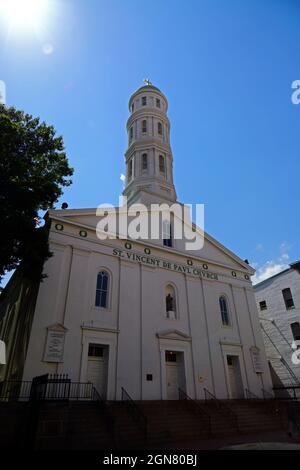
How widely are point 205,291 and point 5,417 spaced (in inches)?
542

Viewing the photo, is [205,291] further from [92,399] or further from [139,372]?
[92,399]

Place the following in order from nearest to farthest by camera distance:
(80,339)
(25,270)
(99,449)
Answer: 1. (99,449)
2. (25,270)
3. (80,339)

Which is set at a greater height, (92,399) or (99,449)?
(92,399)

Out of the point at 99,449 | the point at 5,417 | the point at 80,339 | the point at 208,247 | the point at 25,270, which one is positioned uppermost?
the point at 208,247

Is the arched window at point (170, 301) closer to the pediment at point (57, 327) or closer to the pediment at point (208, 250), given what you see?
the pediment at point (208, 250)

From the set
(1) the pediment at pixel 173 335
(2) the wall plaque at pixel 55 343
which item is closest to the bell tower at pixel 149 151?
(1) the pediment at pixel 173 335

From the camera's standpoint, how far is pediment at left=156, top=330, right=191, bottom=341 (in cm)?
1697

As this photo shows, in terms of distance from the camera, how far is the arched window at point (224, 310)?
2080cm

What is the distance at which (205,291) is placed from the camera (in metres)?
20.5

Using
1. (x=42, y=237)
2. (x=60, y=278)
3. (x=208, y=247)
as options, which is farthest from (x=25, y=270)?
(x=208, y=247)

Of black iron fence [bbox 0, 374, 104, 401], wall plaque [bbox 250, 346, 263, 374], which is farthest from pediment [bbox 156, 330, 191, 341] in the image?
wall plaque [bbox 250, 346, 263, 374]

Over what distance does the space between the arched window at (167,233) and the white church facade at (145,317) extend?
0.48ft

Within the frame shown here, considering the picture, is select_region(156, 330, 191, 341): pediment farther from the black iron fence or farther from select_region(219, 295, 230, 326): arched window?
the black iron fence

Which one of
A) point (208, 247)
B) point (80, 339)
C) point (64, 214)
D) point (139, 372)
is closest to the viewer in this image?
point (80, 339)
